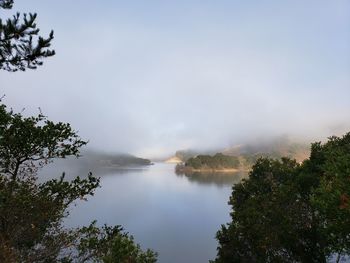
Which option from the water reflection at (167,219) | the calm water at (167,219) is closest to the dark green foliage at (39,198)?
the calm water at (167,219)

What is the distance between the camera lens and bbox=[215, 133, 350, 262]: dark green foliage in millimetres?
18750

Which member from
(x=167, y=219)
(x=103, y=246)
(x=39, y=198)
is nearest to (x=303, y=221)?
(x=103, y=246)

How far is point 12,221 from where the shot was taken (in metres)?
14.8

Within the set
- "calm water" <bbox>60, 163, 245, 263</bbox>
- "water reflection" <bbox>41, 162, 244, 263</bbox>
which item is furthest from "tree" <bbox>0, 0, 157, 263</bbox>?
"water reflection" <bbox>41, 162, 244, 263</bbox>

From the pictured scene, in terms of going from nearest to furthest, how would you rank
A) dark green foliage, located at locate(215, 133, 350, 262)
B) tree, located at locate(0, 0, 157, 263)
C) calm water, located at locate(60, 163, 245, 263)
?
1. tree, located at locate(0, 0, 157, 263)
2. dark green foliage, located at locate(215, 133, 350, 262)
3. calm water, located at locate(60, 163, 245, 263)

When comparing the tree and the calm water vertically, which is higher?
the tree

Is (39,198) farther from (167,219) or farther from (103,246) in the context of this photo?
(167,219)

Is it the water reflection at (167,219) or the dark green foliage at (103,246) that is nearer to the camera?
the dark green foliage at (103,246)

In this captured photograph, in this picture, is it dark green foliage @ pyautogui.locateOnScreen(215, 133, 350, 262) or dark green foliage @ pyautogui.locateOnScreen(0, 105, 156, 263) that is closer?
dark green foliage @ pyautogui.locateOnScreen(0, 105, 156, 263)

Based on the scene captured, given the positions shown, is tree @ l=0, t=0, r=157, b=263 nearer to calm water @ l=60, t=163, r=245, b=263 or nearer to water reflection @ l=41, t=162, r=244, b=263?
calm water @ l=60, t=163, r=245, b=263

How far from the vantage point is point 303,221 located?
2641 cm

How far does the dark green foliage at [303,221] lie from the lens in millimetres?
18750

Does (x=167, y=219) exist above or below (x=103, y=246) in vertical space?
below

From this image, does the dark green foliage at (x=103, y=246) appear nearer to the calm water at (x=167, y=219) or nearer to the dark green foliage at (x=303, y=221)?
the dark green foliage at (x=303, y=221)
